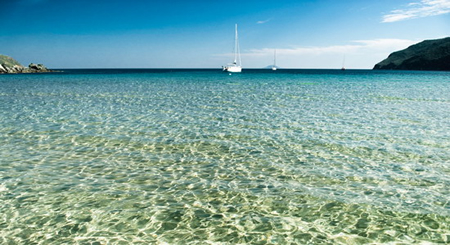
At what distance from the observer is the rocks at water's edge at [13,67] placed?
10817 cm

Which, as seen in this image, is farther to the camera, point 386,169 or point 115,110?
point 115,110

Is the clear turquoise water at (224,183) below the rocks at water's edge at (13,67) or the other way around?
below

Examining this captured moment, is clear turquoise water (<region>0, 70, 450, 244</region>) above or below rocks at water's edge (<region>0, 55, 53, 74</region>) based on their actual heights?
below

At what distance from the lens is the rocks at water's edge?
10817 cm

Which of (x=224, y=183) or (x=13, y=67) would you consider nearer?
(x=224, y=183)

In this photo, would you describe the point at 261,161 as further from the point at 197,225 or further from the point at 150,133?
the point at 150,133

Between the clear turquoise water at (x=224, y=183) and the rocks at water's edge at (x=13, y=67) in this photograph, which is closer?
the clear turquoise water at (x=224, y=183)

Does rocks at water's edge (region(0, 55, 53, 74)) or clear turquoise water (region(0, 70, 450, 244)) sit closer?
clear turquoise water (region(0, 70, 450, 244))

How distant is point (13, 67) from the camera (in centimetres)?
11394

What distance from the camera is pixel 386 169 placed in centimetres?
904

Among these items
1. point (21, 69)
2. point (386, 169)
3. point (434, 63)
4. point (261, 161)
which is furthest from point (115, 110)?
point (434, 63)

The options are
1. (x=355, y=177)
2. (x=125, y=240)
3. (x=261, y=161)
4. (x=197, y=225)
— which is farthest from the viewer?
(x=261, y=161)

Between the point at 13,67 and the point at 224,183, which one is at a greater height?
the point at 13,67

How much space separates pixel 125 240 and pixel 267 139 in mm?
8173
